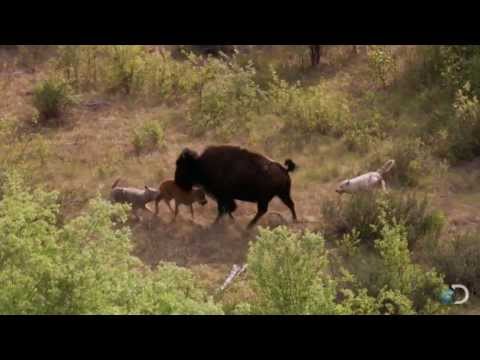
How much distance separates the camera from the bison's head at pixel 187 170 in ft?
38.1

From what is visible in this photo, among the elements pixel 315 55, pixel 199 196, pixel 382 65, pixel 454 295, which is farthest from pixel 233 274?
pixel 315 55

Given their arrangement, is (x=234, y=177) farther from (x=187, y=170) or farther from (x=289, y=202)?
(x=289, y=202)

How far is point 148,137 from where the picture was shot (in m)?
14.0

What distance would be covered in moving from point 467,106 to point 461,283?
4.75m

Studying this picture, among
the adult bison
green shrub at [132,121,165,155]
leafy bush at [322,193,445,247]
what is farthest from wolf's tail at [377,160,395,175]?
green shrub at [132,121,165,155]

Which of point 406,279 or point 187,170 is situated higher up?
point 187,170

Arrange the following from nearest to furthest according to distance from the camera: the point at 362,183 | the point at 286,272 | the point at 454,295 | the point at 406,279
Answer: the point at 286,272, the point at 406,279, the point at 454,295, the point at 362,183

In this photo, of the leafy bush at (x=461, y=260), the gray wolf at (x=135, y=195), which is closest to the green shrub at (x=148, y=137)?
the gray wolf at (x=135, y=195)

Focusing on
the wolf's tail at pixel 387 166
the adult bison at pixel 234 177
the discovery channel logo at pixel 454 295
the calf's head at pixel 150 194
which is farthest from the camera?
the wolf's tail at pixel 387 166

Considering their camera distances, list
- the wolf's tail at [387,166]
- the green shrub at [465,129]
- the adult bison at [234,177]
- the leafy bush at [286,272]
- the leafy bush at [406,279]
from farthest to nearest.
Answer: the green shrub at [465,129] < the wolf's tail at [387,166] < the adult bison at [234,177] < the leafy bush at [406,279] < the leafy bush at [286,272]

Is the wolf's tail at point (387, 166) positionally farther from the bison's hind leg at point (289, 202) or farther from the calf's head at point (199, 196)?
the calf's head at point (199, 196)

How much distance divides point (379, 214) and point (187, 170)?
2810 mm

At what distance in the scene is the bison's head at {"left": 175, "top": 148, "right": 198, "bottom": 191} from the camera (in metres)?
11.6

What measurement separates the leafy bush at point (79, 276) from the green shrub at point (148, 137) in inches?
267
